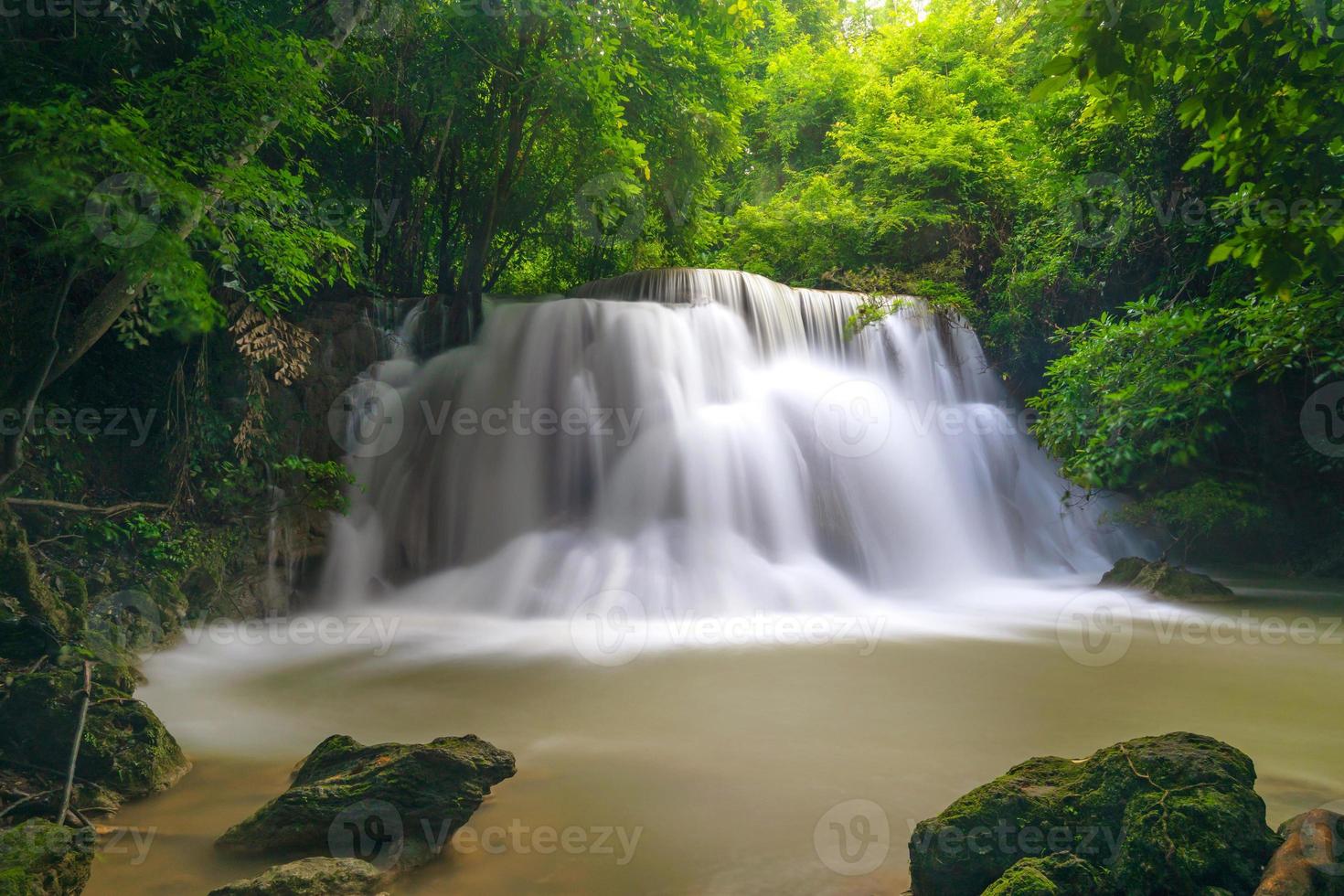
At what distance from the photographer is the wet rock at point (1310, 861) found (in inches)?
87.4

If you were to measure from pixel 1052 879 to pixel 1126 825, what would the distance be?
334 millimetres

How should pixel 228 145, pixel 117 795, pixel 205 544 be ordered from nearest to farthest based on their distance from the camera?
pixel 117 795 → pixel 228 145 → pixel 205 544

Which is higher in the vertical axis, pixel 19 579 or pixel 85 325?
pixel 85 325

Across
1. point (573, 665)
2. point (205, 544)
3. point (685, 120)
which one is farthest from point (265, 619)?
point (685, 120)

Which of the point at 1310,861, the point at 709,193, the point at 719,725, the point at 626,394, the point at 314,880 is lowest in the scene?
the point at 719,725

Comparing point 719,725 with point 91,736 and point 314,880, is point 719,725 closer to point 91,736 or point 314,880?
point 314,880

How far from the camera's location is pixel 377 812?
3006 millimetres

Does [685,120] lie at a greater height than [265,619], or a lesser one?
greater

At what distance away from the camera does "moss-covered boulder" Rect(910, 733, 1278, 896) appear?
2359 mm

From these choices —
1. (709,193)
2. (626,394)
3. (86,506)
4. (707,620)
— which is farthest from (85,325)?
(709,193)

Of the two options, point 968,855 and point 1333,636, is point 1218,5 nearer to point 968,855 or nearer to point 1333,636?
point 968,855

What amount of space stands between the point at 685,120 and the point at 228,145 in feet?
28.2

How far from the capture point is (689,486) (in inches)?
368

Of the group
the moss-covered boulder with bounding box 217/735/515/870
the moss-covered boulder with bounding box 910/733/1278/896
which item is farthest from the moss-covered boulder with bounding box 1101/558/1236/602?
the moss-covered boulder with bounding box 217/735/515/870
